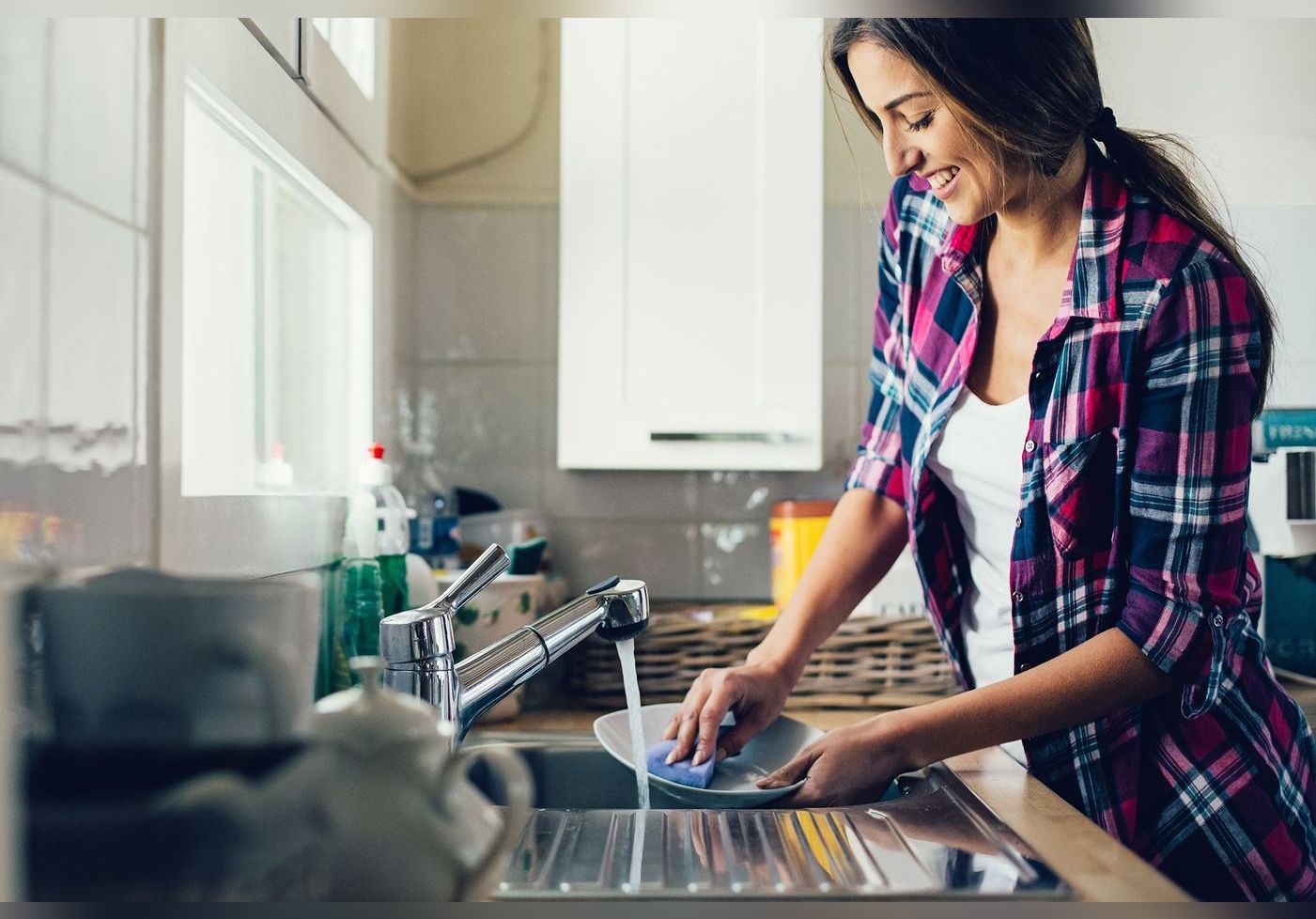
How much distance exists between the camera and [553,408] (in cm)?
198

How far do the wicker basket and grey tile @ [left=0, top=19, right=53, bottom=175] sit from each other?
3.31 feet

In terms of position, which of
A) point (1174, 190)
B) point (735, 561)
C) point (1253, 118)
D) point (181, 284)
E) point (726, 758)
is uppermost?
point (1253, 118)

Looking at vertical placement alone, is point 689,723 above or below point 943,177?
below

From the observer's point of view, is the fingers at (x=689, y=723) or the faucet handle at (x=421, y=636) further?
the fingers at (x=689, y=723)

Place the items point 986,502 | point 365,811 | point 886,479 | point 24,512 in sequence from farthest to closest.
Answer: point 886,479 < point 986,502 < point 24,512 < point 365,811

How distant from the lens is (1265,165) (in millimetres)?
1389

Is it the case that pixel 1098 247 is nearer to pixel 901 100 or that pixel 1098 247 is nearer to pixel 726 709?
pixel 901 100

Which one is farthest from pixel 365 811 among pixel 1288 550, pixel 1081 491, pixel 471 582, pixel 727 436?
pixel 1288 550

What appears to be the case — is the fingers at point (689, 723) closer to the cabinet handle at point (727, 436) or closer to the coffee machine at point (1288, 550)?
the cabinet handle at point (727, 436)

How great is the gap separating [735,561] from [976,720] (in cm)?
101

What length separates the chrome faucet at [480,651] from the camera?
2.62ft

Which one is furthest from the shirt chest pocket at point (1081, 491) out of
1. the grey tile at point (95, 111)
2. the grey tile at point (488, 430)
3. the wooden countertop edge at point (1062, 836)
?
the grey tile at point (488, 430)

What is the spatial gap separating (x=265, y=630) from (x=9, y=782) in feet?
0.52

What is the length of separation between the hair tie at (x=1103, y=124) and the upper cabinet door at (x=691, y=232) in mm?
651
